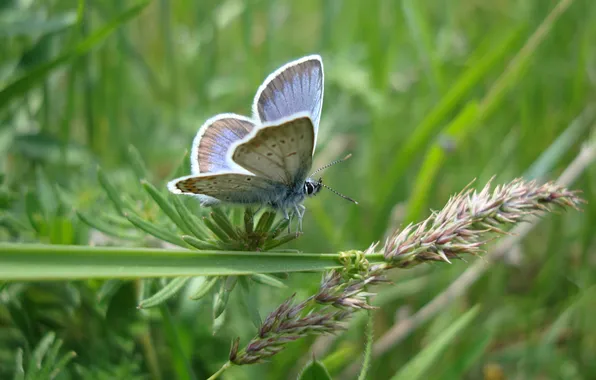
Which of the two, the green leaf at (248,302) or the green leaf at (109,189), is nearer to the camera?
the green leaf at (248,302)

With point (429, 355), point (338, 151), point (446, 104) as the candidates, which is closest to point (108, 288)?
point (429, 355)

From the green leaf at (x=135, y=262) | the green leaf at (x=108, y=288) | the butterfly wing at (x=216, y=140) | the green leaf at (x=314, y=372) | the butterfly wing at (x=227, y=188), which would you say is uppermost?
the butterfly wing at (x=216, y=140)

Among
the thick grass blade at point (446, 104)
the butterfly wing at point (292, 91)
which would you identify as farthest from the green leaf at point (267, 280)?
the thick grass blade at point (446, 104)

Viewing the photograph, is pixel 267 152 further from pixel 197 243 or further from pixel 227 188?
pixel 197 243

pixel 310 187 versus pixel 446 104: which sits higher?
pixel 446 104

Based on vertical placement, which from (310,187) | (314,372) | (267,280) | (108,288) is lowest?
(108,288)

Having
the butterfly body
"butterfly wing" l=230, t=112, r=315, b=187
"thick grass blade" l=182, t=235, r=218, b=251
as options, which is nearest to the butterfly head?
the butterfly body

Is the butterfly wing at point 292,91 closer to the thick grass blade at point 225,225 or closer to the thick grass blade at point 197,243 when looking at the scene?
the thick grass blade at point 225,225

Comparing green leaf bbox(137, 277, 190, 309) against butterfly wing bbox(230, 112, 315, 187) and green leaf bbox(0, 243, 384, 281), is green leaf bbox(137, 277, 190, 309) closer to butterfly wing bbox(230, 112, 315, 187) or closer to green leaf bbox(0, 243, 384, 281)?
green leaf bbox(0, 243, 384, 281)

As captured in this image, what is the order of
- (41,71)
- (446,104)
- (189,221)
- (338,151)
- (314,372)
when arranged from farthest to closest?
(338,151), (446,104), (41,71), (189,221), (314,372)
